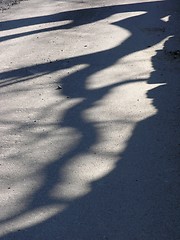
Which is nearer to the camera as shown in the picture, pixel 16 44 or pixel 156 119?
pixel 156 119

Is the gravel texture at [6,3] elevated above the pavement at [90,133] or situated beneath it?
situated beneath

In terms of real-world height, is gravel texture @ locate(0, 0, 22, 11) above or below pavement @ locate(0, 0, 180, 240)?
below

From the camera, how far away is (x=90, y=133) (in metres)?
6.89

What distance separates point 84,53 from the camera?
431 inches

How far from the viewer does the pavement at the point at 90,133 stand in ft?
16.3

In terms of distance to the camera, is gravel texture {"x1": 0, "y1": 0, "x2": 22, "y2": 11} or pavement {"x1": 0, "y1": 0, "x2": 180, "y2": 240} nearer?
pavement {"x1": 0, "y1": 0, "x2": 180, "y2": 240}

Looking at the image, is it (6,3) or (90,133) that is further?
(6,3)

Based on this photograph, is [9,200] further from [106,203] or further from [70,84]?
[70,84]

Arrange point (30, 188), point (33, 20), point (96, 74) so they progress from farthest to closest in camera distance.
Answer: point (33, 20)
point (96, 74)
point (30, 188)

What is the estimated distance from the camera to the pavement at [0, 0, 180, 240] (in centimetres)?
495

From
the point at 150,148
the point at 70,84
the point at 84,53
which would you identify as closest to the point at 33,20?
the point at 84,53

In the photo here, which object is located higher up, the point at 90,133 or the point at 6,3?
the point at 90,133

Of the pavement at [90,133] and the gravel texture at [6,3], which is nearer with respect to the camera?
the pavement at [90,133]

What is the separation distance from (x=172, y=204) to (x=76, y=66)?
5238 mm
